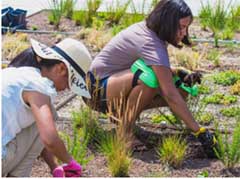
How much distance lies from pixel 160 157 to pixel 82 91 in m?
1.20

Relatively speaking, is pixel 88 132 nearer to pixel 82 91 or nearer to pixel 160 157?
pixel 160 157

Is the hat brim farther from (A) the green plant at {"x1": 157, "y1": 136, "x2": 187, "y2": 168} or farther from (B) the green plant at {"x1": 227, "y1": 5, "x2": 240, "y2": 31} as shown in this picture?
(B) the green plant at {"x1": 227, "y1": 5, "x2": 240, "y2": 31}

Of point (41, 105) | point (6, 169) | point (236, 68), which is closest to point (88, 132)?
point (6, 169)

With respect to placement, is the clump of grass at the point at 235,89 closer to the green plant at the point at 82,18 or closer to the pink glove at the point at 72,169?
the pink glove at the point at 72,169

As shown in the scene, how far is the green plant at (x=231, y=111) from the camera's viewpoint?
5508 mm

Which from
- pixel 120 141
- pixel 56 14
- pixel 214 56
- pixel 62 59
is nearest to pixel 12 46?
pixel 56 14

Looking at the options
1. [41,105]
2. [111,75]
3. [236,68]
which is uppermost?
[41,105]

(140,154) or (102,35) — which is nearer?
(140,154)

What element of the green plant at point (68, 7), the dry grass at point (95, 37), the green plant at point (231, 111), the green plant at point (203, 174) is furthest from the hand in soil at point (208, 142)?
the green plant at point (68, 7)

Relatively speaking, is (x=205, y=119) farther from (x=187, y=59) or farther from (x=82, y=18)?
(x=82, y=18)

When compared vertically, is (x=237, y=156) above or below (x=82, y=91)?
below

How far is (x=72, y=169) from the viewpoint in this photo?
11.1ft

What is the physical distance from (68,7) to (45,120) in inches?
253

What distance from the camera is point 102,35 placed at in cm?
802
